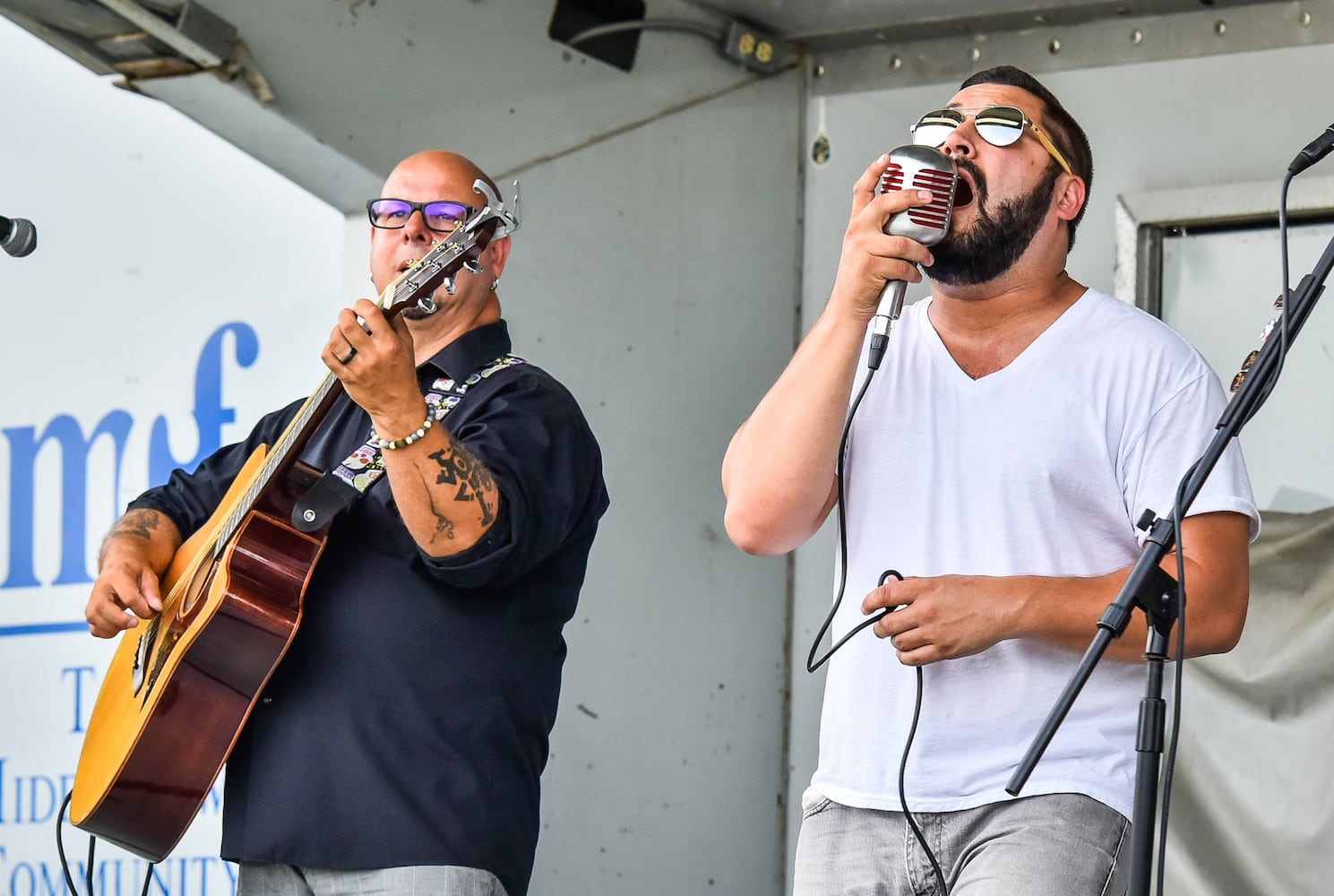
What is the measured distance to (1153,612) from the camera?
1747 mm

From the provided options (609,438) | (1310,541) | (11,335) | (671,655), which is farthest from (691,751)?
(11,335)

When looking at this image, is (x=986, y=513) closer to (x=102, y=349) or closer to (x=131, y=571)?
(x=131, y=571)

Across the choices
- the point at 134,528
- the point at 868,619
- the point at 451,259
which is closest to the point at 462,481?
the point at 451,259

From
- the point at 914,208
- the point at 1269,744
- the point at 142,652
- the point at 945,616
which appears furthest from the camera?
the point at 1269,744

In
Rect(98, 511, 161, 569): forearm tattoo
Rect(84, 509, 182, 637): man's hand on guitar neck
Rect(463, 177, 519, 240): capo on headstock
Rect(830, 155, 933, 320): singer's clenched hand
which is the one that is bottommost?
Rect(84, 509, 182, 637): man's hand on guitar neck

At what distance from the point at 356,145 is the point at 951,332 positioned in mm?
2189

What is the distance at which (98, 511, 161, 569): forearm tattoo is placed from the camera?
110 inches

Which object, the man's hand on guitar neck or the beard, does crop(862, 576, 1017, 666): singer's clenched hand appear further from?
the man's hand on guitar neck

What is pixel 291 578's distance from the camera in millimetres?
2381

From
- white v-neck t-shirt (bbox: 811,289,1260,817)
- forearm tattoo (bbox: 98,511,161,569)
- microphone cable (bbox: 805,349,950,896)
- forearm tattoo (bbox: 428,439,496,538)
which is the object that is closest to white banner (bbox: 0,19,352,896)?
forearm tattoo (bbox: 98,511,161,569)

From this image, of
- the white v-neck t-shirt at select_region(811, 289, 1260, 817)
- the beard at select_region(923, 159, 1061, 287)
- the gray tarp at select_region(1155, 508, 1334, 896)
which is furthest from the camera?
the gray tarp at select_region(1155, 508, 1334, 896)

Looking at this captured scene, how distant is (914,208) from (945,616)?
499mm

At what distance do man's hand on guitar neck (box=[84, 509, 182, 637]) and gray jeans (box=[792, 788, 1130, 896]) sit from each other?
1.19 meters

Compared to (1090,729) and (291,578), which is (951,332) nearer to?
(1090,729)
